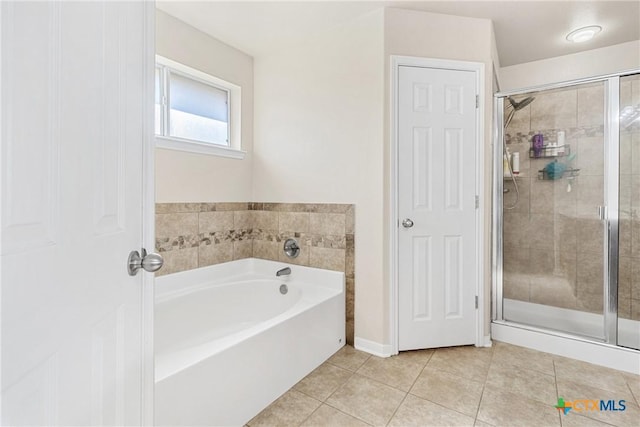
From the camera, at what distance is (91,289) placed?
67cm

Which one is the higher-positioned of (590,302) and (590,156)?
(590,156)

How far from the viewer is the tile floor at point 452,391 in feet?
5.28

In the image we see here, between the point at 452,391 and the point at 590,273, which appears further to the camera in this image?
the point at 590,273

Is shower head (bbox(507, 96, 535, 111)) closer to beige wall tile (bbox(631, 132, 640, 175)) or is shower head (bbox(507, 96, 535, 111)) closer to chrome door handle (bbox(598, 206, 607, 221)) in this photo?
beige wall tile (bbox(631, 132, 640, 175))

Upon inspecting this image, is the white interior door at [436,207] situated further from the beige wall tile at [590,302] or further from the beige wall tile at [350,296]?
the beige wall tile at [590,302]

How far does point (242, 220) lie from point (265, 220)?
206 millimetres

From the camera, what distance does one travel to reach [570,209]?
8.42ft

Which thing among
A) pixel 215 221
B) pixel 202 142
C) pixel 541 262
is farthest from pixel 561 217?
pixel 202 142

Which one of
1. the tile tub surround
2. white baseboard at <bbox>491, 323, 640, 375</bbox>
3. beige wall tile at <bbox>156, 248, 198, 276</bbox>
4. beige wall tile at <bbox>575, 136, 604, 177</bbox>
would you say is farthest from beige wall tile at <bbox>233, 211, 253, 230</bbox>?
beige wall tile at <bbox>575, 136, 604, 177</bbox>

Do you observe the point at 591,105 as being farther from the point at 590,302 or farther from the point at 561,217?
the point at 590,302

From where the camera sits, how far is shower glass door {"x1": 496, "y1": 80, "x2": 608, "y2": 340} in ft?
7.76

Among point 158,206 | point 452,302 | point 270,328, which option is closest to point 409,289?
point 452,302

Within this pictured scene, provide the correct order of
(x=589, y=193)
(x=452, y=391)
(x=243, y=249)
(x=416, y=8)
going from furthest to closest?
(x=243, y=249), (x=589, y=193), (x=416, y=8), (x=452, y=391)

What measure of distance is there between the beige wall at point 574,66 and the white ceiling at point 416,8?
89 mm
